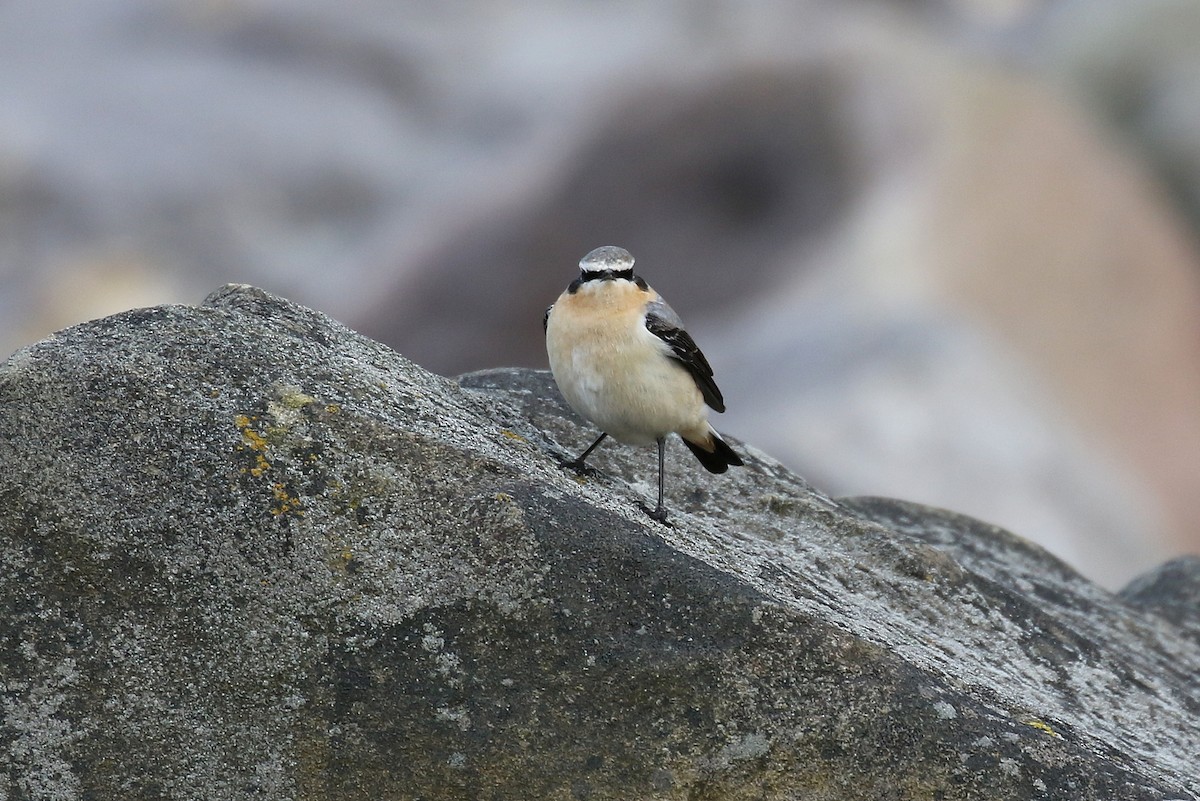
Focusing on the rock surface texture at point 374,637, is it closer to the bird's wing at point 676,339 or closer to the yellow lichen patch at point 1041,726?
the yellow lichen patch at point 1041,726

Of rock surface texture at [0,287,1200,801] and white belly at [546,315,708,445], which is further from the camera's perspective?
white belly at [546,315,708,445]

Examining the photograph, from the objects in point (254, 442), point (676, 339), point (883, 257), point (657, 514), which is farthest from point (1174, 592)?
point (883, 257)

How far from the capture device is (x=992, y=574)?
28.2 ft

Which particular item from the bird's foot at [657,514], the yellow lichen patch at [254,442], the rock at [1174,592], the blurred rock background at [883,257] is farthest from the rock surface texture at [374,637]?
the blurred rock background at [883,257]

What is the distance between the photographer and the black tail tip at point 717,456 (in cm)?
836

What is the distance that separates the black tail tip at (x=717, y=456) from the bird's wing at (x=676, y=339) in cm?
37

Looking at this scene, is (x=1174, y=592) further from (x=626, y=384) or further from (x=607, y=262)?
(x=607, y=262)

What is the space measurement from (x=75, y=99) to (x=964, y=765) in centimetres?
4008

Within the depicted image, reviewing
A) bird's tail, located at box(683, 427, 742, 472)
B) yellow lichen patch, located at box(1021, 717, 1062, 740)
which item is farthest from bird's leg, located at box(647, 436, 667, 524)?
yellow lichen patch, located at box(1021, 717, 1062, 740)

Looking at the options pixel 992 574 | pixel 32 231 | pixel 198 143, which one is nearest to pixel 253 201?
pixel 198 143

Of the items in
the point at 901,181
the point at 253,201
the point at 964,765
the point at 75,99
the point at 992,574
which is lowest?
the point at 964,765

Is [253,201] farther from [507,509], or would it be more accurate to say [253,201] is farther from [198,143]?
[507,509]

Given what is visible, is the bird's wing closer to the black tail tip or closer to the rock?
the black tail tip

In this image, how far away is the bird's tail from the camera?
8336mm
